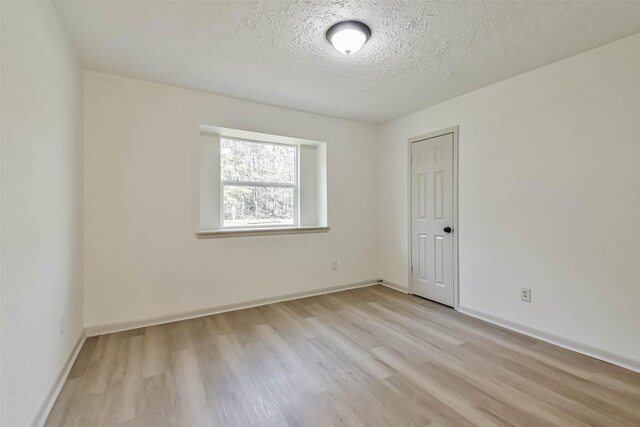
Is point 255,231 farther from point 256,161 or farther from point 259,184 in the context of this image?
point 256,161

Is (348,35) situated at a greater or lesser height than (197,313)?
→ greater

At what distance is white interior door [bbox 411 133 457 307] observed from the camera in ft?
10.9

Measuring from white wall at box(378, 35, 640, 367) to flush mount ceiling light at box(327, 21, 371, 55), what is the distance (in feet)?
5.61

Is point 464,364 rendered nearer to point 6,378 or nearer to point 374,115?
point 6,378

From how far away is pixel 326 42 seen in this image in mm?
2109

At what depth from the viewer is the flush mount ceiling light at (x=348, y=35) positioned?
6.18 ft

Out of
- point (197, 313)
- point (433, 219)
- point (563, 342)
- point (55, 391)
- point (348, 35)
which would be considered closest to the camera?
point (55, 391)

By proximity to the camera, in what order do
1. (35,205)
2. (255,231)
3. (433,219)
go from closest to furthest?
1. (35,205)
2. (255,231)
3. (433,219)

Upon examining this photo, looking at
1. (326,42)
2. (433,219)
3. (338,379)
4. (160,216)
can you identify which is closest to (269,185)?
(160,216)

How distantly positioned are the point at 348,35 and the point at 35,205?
2.10m

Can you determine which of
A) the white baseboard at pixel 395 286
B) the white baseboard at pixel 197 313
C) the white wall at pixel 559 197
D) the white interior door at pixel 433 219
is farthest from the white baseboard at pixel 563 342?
the white baseboard at pixel 197 313

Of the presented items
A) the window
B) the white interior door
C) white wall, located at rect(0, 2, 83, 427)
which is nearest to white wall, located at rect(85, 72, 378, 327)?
the window

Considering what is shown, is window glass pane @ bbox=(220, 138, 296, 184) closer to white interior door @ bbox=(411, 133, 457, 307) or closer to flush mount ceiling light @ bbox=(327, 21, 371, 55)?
white interior door @ bbox=(411, 133, 457, 307)

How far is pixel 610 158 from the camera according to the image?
216 cm
